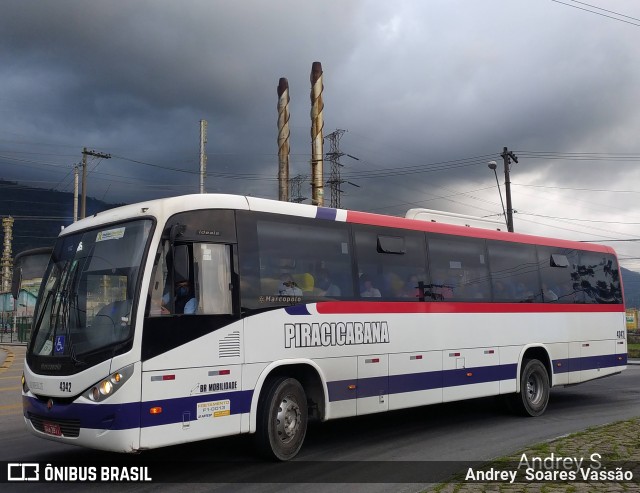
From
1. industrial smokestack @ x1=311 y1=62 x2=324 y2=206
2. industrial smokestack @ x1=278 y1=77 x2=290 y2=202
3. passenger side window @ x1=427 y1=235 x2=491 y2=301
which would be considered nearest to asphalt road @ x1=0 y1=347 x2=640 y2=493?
passenger side window @ x1=427 y1=235 x2=491 y2=301

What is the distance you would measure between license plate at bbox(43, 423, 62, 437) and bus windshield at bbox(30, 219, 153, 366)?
0.71 meters

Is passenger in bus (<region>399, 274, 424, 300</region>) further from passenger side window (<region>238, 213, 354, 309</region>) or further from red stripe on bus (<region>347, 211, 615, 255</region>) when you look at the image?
passenger side window (<region>238, 213, 354, 309</region>)

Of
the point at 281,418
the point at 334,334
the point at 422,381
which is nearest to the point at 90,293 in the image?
the point at 281,418

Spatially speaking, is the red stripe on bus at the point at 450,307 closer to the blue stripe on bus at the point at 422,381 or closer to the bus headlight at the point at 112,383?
the blue stripe on bus at the point at 422,381

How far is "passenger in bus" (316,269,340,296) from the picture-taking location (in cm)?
905

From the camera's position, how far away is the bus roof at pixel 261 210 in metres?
7.59

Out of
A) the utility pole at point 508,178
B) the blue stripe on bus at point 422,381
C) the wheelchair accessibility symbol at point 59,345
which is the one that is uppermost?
Answer: the utility pole at point 508,178

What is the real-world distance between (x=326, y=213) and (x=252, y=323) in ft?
7.35

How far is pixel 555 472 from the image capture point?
717 cm

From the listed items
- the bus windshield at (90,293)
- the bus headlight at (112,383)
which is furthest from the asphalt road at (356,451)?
the bus windshield at (90,293)

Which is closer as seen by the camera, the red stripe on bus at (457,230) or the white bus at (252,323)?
the white bus at (252,323)

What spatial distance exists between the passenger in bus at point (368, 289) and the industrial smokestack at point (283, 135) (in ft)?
74.8

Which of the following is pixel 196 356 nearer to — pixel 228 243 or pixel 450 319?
pixel 228 243

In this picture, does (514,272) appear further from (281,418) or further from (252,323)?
(252,323)
